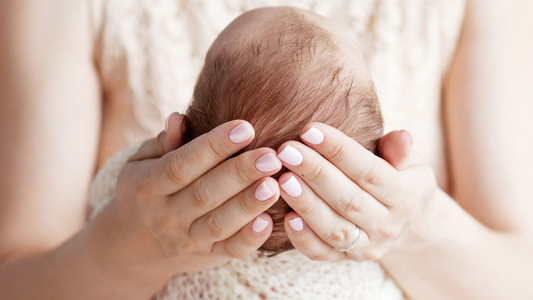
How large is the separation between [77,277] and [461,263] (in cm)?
88

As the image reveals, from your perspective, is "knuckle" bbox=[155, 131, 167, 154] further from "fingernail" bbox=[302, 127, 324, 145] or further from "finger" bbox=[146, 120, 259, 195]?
"fingernail" bbox=[302, 127, 324, 145]

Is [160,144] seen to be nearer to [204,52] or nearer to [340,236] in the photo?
[340,236]

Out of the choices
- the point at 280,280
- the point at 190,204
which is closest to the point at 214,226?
the point at 190,204

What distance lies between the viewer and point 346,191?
606 millimetres

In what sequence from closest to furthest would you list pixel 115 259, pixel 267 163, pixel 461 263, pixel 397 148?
1. pixel 267 163
2. pixel 397 148
3. pixel 115 259
4. pixel 461 263

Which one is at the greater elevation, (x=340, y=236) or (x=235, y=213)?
(x=235, y=213)

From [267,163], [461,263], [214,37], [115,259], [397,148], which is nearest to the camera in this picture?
[267,163]

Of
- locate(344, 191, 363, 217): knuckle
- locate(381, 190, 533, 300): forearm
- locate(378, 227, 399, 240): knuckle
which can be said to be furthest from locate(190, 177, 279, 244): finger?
locate(381, 190, 533, 300): forearm

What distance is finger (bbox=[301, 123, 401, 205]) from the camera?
57 cm

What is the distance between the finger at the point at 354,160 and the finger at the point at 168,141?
24 centimetres

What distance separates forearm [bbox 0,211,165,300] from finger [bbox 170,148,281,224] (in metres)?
0.28

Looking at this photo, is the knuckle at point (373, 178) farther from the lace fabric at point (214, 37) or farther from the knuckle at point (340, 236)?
the lace fabric at point (214, 37)

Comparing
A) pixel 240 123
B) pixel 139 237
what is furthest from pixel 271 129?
pixel 139 237

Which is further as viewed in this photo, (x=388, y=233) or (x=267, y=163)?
(x=388, y=233)
